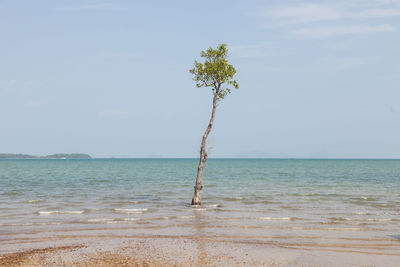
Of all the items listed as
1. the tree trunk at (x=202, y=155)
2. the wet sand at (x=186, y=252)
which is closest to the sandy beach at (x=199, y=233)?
the wet sand at (x=186, y=252)

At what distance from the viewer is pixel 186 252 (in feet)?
46.4

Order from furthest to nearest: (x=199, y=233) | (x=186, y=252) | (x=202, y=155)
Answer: (x=202, y=155)
(x=199, y=233)
(x=186, y=252)

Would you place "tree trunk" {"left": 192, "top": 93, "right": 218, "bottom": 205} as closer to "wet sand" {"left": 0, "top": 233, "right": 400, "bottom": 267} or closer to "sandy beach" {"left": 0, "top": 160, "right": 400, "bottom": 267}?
"sandy beach" {"left": 0, "top": 160, "right": 400, "bottom": 267}

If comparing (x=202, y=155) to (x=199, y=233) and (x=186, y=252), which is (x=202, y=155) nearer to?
(x=199, y=233)

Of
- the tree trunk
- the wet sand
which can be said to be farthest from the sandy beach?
the tree trunk

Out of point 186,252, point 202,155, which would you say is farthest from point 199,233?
point 202,155

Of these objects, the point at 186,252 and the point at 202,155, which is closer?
the point at 186,252

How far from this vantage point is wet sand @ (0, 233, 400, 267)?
42.0ft

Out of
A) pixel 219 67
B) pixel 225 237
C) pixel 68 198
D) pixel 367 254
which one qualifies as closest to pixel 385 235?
pixel 367 254

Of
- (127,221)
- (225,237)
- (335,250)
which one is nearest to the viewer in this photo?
(335,250)

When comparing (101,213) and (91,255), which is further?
(101,213)

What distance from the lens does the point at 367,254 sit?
46.5 feet

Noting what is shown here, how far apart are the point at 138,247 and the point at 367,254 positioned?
797 cm

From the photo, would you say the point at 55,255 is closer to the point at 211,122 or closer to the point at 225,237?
the point at 225,237
